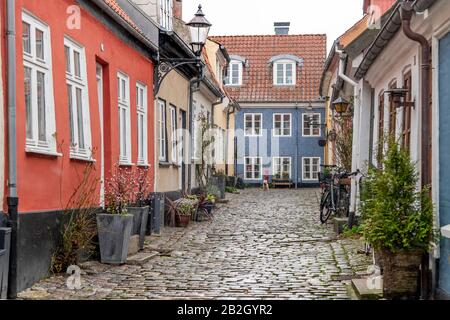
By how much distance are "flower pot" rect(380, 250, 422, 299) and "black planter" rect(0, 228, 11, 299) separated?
3.54 meters

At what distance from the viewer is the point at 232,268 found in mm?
9734

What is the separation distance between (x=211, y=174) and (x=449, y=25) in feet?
59.1

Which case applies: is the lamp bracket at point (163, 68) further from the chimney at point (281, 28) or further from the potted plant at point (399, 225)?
the chimney at point (281, 28)

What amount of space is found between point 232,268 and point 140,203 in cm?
316

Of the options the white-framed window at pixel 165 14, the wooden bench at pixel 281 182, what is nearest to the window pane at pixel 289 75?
the wooden bench at pixel 281 182

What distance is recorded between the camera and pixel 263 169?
3953 cm

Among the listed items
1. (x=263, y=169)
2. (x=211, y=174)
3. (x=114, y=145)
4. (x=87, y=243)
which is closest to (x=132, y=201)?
(x=114, y=145)

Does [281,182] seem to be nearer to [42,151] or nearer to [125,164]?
[125,164]

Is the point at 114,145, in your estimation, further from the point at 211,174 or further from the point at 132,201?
the point at 211,174

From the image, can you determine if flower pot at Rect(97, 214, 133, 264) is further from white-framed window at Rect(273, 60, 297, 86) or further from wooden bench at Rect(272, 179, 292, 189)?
white-framed window at Rect(273, 60, 297, 86)

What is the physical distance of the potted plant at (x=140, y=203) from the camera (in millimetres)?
11055

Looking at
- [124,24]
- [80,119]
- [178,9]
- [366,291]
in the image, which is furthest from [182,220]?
[366,291]

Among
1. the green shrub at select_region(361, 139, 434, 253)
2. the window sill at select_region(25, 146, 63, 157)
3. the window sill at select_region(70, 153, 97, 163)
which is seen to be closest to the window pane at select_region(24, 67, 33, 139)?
the window sill at select_region(25, 146, 63, 157)
